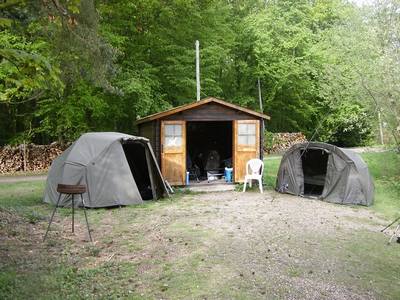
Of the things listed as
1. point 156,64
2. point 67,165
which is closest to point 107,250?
point 67,165

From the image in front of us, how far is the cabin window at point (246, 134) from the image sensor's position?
14.6 m

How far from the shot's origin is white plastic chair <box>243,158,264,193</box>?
44.7ft

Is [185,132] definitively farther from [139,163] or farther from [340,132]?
[340,132]

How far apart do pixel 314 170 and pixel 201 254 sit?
9271 mm

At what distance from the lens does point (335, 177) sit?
488 inches


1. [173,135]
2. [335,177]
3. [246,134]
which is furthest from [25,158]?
[335,177]

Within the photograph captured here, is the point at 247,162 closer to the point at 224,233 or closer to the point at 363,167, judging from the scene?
the point at 363,167

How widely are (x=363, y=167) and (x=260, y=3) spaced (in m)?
22.2

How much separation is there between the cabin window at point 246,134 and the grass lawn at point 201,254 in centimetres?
385

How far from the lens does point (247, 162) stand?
14.5 meters

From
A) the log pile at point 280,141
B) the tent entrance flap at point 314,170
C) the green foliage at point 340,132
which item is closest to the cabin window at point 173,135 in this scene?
the tent entrance flap at point 314,170

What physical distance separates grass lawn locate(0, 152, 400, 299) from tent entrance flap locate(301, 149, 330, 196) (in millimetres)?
3241

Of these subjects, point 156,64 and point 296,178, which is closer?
point 296,178

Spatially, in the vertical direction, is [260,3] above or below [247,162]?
above
